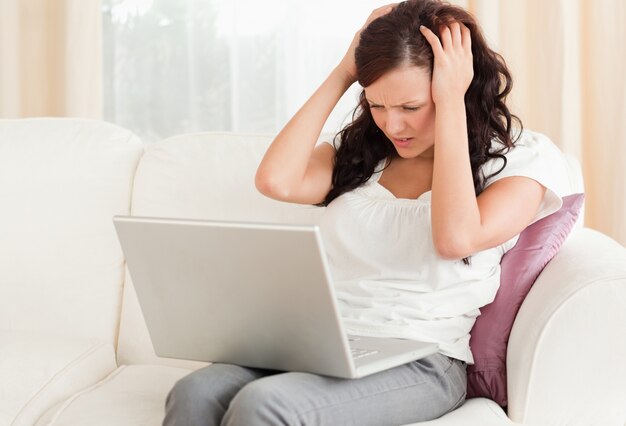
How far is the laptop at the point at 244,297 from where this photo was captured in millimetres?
1232

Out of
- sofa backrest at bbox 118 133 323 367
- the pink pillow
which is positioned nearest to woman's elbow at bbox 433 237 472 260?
the pink pillow

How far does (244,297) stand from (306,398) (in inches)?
6.8

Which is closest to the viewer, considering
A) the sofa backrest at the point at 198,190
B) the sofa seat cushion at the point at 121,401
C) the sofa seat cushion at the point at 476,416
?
the sofa seat cushion at the point at 476,416

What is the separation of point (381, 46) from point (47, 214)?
0.95m

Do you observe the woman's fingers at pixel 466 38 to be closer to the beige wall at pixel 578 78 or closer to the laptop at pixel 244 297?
the laptop at pixel 244 297

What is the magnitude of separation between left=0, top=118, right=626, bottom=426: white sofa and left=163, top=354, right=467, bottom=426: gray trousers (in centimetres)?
13

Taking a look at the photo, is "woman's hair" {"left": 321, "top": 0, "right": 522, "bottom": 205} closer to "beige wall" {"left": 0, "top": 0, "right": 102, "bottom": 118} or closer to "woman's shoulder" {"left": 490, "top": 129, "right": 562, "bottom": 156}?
"woman's shoulder" {"left": 490, "top": 129, "right": 562, "bottom": 156}

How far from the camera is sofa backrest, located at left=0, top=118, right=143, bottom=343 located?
2080 mm

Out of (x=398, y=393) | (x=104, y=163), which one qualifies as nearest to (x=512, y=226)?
(x=398, y=393)

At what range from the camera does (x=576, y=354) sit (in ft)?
4.84

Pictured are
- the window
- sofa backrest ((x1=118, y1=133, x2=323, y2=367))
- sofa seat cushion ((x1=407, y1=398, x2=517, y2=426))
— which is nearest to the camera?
sofa seat cushion ((x1=407, y1=398, x2=517, y2=426))

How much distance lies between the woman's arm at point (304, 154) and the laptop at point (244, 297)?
1.29 ft

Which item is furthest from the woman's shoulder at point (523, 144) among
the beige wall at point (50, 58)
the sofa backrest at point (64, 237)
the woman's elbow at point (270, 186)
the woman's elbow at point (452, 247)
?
the beige wall at point (50, 58)

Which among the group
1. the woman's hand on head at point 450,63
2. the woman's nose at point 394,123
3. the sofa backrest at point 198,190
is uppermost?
the woman's hand on head at point 450,63
